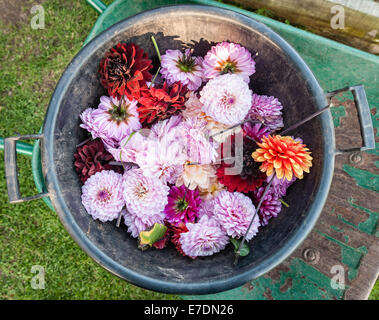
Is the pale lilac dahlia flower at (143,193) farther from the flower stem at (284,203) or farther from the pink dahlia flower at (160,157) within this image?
the flower stem at (284,203)

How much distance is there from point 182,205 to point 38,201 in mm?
1063

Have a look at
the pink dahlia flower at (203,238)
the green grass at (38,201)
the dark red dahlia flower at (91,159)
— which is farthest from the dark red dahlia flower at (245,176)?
the green grass at (38,201)

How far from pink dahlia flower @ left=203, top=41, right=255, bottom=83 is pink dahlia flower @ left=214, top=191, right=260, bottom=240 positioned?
328mm

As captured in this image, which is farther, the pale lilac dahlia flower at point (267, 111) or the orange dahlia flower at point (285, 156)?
the pale lilac dahlia flower at point (267, 111)

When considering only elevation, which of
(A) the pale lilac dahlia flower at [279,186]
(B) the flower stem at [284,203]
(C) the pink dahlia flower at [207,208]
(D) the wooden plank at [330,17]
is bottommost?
(C) the pink dahlia flower at [207,208]

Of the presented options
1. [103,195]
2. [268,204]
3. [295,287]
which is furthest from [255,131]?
[295,287]

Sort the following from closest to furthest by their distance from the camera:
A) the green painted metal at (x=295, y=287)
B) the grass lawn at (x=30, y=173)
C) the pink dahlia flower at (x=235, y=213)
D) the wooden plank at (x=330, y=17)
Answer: the pink dahlia flower at (x=235, y=213) < the green painted metal at (x=295, y=287) < the wooden plank at (x=330, y=17) < the grass lawn at (x=30, y=173)

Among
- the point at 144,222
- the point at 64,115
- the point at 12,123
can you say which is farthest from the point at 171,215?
the point at 12,123

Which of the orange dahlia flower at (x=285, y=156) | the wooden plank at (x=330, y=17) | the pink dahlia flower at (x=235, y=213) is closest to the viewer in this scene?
the orange dahlia flower at (x=285, y=156)

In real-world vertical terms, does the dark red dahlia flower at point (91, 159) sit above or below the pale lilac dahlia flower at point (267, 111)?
below

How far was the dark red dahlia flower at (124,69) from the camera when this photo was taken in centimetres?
86

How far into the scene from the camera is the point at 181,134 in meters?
0.86

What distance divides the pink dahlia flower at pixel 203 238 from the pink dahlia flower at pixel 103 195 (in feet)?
0.65

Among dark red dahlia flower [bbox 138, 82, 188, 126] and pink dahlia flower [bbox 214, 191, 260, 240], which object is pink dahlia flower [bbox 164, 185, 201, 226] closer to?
pink dahlia flower [bbox 214, 191, 260, 240]
